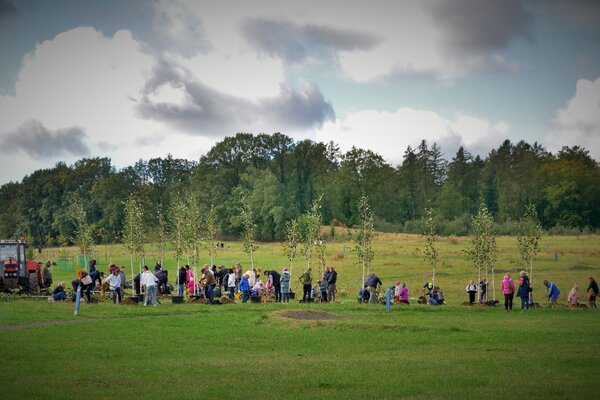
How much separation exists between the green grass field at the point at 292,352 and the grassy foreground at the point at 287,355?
0.04 metres

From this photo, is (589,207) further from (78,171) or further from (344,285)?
(78,171)

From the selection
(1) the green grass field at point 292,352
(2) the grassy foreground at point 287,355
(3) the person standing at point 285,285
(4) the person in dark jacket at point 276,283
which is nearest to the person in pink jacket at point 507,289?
(1) the green grass field at point 292,352

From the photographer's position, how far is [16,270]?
144 ft

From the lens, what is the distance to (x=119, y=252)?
108 metres

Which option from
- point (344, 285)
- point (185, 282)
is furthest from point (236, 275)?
point (344, 285)

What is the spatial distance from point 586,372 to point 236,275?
27701 millimetres

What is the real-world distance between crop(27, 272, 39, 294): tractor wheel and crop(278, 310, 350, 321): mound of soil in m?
19.4

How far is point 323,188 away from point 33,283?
283 ft

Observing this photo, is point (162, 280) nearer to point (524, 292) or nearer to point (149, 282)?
point (149, 282)

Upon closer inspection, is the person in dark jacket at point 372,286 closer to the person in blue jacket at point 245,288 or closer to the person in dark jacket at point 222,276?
the person in blue jacket at point 245,288

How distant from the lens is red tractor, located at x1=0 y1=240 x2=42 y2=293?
43625 millimetres

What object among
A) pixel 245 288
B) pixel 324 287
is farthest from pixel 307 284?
pixel 245 288

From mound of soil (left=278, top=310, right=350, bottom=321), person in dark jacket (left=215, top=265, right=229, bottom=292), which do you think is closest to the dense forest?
person in dark jacket (left=215, top=265, right=229, bottom=292)

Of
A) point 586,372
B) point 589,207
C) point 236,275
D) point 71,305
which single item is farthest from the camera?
point 589,207
